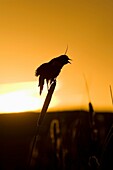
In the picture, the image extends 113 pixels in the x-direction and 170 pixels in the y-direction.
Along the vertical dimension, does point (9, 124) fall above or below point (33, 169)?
above

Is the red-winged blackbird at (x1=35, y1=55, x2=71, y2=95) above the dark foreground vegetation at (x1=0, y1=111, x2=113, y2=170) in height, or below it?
above

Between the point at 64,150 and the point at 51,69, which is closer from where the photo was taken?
the point at 51,69

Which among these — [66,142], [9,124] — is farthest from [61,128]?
[9,124]

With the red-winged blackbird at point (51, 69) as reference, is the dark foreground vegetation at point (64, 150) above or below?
below

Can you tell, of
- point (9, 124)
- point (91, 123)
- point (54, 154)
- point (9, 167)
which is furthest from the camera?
point (9, 124)

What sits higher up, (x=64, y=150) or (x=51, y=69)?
(x=51, y=69)

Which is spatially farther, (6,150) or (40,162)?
(6,150)

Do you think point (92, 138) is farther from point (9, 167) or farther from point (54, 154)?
point (9, 167)

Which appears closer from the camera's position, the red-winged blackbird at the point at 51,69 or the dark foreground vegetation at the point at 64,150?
the red-winged blackbird at the point at 51,69
